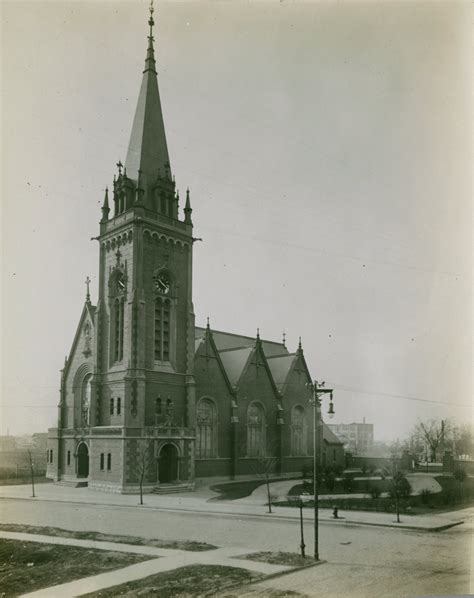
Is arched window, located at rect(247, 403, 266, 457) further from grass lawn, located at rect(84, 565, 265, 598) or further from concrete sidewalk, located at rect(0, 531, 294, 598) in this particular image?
grass lawn, located at rect(84, 565, 265, 598)

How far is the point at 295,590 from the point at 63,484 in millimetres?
36949

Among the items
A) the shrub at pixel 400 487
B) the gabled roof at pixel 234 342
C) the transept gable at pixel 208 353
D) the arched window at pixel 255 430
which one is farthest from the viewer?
the gabled roof at pixel 234 342

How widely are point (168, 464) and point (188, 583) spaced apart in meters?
30.5

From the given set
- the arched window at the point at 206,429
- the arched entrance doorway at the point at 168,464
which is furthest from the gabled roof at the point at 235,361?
the arched entrance doorway at the point at 168,464

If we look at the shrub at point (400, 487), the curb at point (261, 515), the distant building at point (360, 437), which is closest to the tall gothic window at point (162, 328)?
the curb at point (261, 515)

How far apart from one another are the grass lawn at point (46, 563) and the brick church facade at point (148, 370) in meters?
21.4

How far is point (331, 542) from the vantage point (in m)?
23.0

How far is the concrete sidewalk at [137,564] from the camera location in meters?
16.1

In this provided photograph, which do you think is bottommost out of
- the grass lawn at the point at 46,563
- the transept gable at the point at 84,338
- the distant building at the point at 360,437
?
the distant building at the point at 360,437

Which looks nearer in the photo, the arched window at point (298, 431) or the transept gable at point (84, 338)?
the transept gable at point (84, 338)

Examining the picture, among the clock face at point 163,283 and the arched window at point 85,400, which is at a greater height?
the clock face at point 163,283

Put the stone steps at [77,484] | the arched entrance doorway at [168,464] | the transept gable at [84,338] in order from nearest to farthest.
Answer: the arched entrance doorway at [168,464] → the stone steps at [77,484] → the transept gable at [84,338]

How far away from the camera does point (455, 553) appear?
21.3m

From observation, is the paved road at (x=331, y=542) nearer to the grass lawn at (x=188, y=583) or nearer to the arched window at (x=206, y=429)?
the grass lawn at (x=188, y=583)
